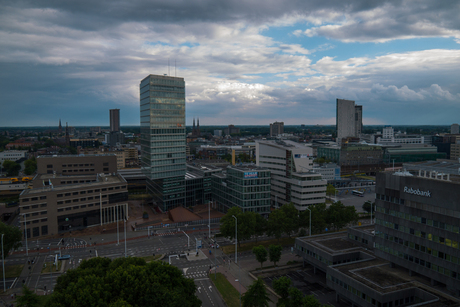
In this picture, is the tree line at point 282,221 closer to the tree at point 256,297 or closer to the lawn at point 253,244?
the lawn at point 253,244

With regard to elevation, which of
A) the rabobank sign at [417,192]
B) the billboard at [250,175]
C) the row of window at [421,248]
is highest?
the rabobank sign at [417,192]

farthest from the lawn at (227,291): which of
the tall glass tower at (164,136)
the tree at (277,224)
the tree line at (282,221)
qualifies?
the tall glass tower at (164,136)

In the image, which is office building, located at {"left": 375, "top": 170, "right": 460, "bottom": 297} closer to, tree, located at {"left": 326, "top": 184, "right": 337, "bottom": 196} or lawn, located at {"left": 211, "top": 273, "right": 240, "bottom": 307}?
lawn, located at {"left": 211, "top": 273, "right": 240, "bottom": 307}

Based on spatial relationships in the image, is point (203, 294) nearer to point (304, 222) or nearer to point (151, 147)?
point (304, 222)

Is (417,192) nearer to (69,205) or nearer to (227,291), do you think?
(227,291)

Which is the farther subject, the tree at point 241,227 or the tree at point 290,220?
the tree at point 290,220

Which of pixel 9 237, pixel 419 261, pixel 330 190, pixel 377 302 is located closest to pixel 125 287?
pixel 377 302
